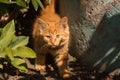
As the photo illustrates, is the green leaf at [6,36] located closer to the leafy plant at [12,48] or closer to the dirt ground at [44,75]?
the leafy plant at [12,48]

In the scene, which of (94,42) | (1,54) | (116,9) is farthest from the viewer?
(94,42)

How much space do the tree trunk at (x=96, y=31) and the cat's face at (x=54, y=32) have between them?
0.22 metres

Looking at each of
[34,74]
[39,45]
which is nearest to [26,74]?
[34,74]

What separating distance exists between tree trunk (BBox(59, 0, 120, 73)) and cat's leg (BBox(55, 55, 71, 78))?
0.28m

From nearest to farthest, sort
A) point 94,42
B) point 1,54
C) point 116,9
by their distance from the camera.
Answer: point 1,54 < point 116,9 < point 94,42

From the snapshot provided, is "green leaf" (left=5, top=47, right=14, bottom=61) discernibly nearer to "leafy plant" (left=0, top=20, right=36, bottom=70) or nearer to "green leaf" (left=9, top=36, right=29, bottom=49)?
"leafy plant" (left=0, top=20, right=36, bottom=70)

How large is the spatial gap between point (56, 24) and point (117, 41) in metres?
0.86

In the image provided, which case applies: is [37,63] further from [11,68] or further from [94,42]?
[94,42]

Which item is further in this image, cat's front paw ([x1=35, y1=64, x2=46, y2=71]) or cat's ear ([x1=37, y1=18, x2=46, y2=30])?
cat's front paw ([x1=35, y1=64, x2=46, y2=71])

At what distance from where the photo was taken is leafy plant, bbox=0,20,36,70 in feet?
11.9

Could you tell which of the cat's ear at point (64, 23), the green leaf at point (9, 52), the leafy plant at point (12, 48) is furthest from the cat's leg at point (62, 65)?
the green leaf at point (9, 52)

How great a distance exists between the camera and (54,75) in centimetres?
501

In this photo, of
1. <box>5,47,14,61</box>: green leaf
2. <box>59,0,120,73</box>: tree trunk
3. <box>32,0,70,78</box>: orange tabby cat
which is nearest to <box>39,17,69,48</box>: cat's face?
<box>32,0,70,78</box>: orange tabby cat

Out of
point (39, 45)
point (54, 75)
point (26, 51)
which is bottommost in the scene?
point (54, 75)
